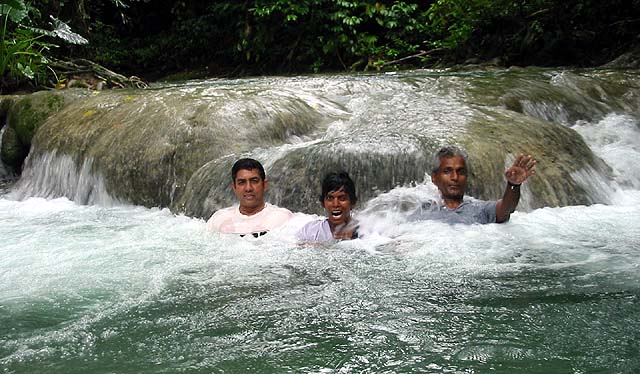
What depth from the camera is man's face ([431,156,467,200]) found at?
461cm

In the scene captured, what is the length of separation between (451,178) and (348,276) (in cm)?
130

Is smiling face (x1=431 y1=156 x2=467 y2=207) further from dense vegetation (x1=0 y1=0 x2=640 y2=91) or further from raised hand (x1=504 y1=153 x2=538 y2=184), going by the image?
dense vegetation (x1=0 y1=0 x2=640 y2=91)

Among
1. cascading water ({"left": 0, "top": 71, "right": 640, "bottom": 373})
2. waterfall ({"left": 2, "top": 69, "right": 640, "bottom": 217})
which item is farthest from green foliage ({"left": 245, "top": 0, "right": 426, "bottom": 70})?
cascading water ({"left": 0, "top": 71, "right": 640, "bottom": 373})

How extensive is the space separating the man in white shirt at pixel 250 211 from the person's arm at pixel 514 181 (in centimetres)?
145

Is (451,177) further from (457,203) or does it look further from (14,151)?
(14,151)

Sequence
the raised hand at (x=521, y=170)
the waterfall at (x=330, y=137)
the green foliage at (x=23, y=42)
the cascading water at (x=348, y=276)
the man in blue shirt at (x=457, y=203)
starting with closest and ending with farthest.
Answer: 1. the cascading water at (x=348, y=276)
2. the raised hand at (x=521, y=170)
3. the man in blue shirt at (x=457, y=203)
4. the waterfall at (x=330, y=137)
5. the green foliage at (x=23, y=42)

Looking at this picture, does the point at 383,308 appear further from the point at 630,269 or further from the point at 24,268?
the point at 24,268

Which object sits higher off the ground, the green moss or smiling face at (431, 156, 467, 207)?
the green moss

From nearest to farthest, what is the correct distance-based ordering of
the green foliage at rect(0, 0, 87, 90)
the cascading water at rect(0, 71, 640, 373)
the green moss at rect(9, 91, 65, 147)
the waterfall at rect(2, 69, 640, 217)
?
the cascading water at rect(0, 71, 640, 373) < the waterfall at rect(2, 69, 640, 217) < the green foliage at rect(0, 0, 87, 90) < the green moss at rect(9, 91, 65, 147)

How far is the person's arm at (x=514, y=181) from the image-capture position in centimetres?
419

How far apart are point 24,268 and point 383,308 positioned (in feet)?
7.75

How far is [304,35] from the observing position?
1565cm

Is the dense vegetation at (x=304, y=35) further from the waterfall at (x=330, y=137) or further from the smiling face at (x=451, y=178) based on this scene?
the smiling face at (x=451, y=178)

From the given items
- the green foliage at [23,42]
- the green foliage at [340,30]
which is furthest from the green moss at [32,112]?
the green foliage at [340,30]
